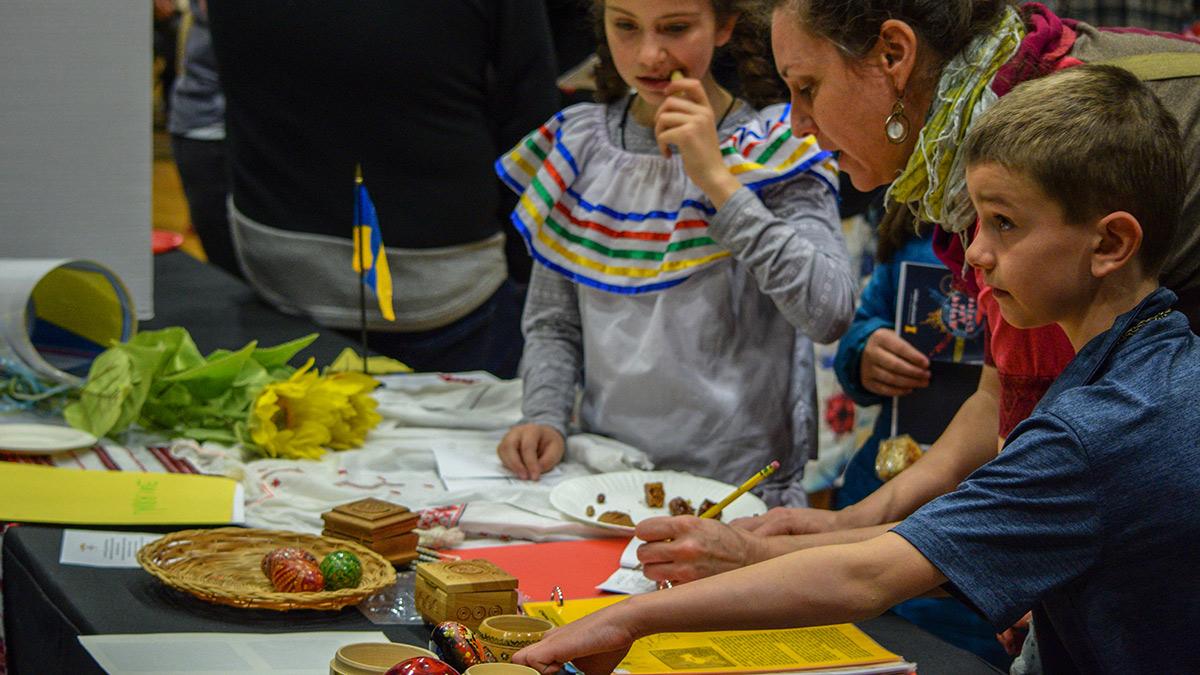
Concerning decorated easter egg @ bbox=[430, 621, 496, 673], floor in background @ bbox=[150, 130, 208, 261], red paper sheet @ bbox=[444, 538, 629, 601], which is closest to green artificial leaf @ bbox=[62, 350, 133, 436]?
red paper sheet @ bbox=[444, 538, 629, 601]

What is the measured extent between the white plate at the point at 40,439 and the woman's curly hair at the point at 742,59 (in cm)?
105

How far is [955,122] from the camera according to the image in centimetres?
153

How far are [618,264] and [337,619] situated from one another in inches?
33.9

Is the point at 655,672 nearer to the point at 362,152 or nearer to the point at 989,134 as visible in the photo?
the point at 989,134

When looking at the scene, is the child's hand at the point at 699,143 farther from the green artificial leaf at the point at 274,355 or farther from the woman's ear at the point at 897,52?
the green artificial leaf at the point at 274,355

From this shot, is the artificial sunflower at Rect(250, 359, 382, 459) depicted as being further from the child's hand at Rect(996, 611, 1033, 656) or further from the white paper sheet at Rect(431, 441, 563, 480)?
the child's hand at Rect(996, 611, 1033, 656)

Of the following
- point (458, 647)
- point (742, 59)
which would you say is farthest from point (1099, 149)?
point (742, 59)

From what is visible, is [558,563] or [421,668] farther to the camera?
[558,563]

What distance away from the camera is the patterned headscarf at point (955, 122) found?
4.98ft

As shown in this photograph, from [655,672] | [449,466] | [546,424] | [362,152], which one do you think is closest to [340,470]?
[449,466]

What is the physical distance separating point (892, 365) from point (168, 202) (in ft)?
26.4

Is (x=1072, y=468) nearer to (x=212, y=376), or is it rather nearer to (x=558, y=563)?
(x=558, y=563)

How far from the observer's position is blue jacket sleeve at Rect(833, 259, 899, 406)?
2432 millimetres

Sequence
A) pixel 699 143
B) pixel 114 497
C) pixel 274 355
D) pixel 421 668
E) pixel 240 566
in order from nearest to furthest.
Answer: pixel 421 668, pixel 240 566, pixel 114 497, pixel 699 143, pixel 274 355
